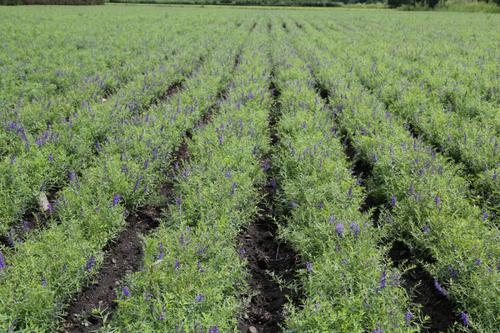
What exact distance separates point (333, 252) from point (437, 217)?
4.59 ft

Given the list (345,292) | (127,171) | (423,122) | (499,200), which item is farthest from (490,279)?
(423,122)

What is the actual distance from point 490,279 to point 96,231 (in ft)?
11.9

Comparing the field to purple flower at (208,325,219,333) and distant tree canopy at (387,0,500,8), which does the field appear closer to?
purple flower at (208,325,219,333)

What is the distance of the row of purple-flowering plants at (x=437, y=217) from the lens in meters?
3.38

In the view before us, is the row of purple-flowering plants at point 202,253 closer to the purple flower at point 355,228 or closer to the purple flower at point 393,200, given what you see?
the purple flower at point 355,228

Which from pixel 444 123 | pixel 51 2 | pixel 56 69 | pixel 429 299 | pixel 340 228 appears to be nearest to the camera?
pixel 429 299

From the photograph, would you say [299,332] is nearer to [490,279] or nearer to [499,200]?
[490,279]

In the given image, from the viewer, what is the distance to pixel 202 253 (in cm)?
373

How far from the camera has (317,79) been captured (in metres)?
→ 11.8

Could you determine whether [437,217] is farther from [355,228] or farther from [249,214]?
[249,214]

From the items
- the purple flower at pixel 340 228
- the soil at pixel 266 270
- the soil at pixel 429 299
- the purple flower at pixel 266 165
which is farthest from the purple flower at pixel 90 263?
the purple flower at pixel 266 165

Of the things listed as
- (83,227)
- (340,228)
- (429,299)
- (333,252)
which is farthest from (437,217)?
(83,227)

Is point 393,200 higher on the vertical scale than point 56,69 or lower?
lower

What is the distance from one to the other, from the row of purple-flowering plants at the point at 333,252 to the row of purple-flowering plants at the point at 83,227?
1.83 m
